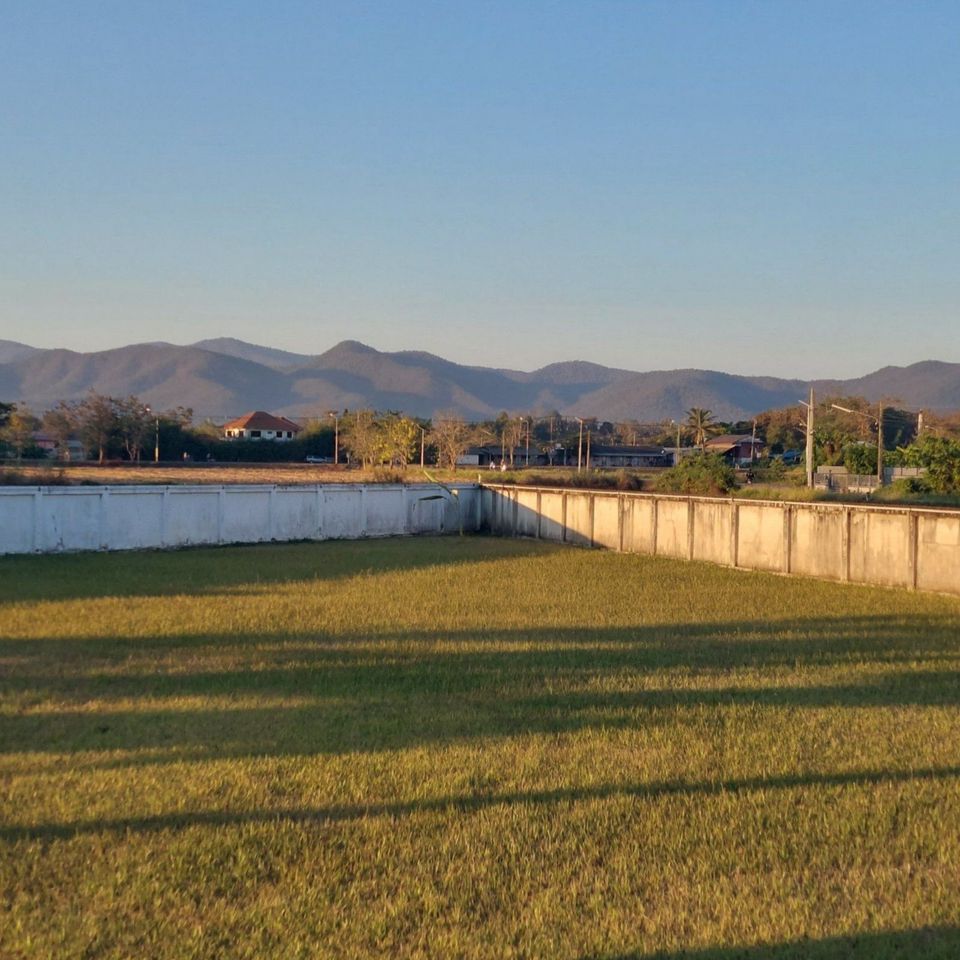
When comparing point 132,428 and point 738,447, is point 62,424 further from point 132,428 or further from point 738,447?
point 738,447

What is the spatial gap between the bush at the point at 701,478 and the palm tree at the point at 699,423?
7503 centimetres

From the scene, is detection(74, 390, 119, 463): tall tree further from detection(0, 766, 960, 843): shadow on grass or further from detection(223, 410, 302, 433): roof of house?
detection(0, 766, 960, 843): shadow on grass

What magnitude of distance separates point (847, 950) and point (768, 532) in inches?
901

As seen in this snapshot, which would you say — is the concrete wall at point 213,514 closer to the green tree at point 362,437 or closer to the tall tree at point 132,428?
the green tree at point 362,437

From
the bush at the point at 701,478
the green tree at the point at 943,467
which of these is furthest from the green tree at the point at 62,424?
the green tree at the point at 943,467

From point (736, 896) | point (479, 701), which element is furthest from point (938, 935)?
point (479, 701)

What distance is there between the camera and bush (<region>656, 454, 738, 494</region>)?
5731 centimetres

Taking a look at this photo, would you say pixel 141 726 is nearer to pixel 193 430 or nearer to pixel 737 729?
pixel 737 729

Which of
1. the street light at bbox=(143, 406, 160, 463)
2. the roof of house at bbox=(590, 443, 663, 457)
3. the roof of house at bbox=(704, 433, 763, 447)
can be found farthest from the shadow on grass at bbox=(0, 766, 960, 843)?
the roof of house at bbox=(590, 443, 663, 457)

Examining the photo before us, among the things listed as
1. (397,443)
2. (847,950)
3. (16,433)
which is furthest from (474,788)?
(16,433)

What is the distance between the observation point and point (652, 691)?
1279 centimetres

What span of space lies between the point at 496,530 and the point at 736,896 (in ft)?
112

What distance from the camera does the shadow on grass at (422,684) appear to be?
10.7m

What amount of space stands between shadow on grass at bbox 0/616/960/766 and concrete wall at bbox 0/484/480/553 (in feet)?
53.5
